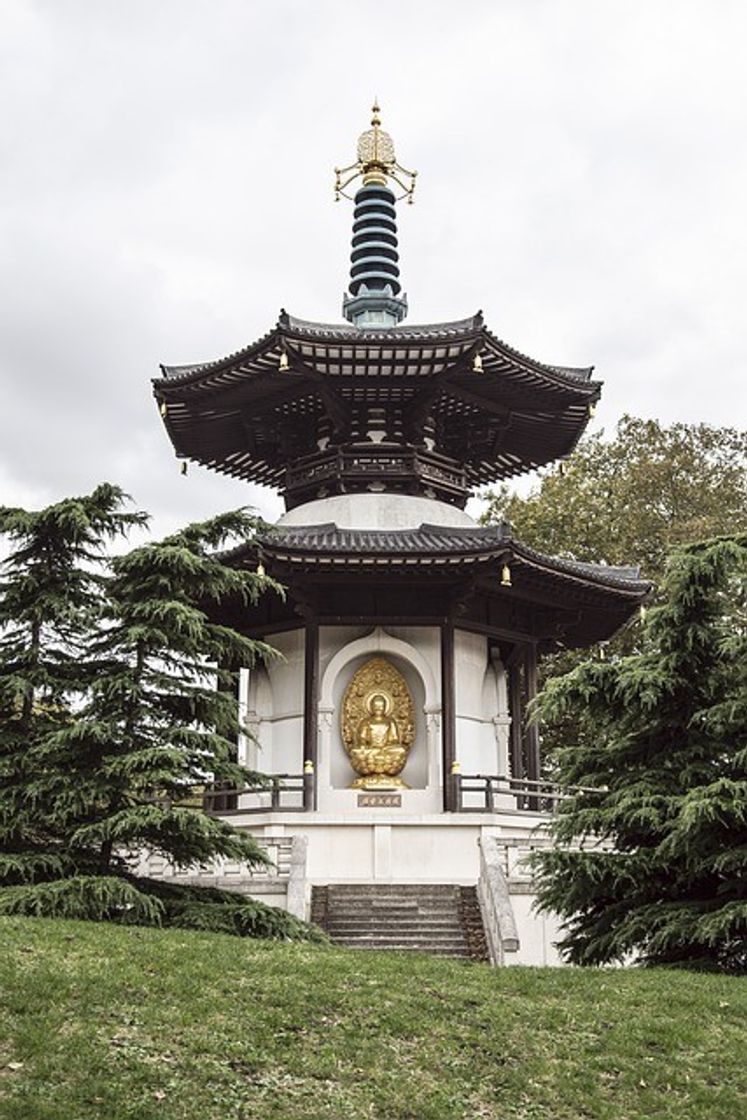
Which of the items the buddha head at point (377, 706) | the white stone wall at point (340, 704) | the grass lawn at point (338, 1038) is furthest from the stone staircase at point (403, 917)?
the grass lawn at point (338, 1038)

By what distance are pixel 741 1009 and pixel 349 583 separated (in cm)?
1217

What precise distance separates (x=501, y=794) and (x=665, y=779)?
8138mm

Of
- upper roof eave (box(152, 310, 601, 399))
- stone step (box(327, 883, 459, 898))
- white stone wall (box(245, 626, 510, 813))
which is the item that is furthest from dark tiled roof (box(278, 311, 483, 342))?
stone step (box(327, 883, 459, 898))

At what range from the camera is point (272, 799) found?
21453mm

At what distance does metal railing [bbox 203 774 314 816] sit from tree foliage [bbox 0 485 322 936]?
4.21 meters

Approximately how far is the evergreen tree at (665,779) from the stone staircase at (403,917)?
3137 millimetres

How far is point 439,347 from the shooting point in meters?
21.9

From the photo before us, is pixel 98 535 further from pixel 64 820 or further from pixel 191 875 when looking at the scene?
pixel 191 875

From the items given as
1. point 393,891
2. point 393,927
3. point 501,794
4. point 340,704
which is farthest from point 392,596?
point 393,927

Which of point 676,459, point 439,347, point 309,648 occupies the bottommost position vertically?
point 309,648

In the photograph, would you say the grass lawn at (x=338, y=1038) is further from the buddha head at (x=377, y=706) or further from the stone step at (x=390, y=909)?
the buddha head at (x=377, y=706)

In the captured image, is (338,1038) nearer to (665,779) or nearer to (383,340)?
(665,779)

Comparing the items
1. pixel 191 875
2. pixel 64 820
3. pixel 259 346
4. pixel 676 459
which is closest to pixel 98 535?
pixel 64 820

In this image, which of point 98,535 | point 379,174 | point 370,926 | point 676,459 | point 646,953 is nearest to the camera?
point 646,953
